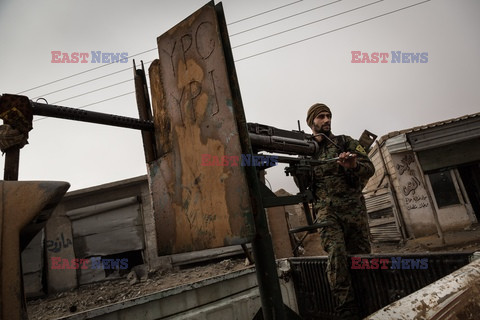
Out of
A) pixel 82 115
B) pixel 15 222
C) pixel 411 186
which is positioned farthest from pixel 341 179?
pixel 411 186

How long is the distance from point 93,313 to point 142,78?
176 cm

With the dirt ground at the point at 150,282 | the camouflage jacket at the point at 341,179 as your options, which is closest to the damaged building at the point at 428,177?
the dirt ground at the point at 150,282

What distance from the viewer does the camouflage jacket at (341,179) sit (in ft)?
8.91

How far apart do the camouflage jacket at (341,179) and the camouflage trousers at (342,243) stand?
0.31ft

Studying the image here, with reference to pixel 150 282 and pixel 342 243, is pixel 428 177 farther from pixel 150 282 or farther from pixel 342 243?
pixel 150 282

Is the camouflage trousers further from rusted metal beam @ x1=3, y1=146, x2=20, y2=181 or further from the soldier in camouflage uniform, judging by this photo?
rusted metal beam @ x1=3, y1=146, x2=20, y2=181

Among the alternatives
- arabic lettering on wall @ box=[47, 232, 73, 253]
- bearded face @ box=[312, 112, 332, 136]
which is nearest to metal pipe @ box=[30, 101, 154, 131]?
bearded face @ box=[312, 112, 332, 136]

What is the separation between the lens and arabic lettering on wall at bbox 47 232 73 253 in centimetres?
842

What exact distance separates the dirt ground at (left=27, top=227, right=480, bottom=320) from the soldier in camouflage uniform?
4.93 metres

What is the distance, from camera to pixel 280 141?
1.98 meters

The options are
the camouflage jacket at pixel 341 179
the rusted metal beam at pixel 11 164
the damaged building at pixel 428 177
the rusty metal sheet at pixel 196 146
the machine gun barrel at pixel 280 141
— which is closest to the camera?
the rusted metal beam at pixel 11 164

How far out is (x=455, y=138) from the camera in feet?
25.8

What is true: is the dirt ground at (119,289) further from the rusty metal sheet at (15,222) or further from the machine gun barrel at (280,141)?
the rusty metal sheet at (15,222)

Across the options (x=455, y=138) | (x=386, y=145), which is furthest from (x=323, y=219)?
(x=455, y=138)
